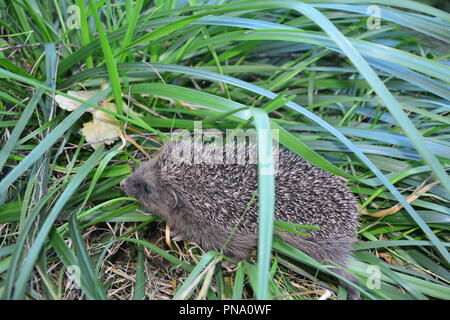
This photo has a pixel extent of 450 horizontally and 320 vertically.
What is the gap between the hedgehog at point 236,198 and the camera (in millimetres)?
3168

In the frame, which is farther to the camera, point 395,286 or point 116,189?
point 116,189

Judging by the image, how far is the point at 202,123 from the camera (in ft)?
10.6

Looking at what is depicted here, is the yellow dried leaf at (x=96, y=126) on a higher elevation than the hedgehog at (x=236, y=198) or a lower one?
higher

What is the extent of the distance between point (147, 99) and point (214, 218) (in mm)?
1298

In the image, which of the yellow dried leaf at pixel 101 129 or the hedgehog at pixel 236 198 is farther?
the yellow dried leaf at pixel 101 129

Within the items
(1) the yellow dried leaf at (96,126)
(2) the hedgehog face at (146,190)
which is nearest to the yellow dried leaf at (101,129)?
(1) the yellow dried leaf at (96,126)

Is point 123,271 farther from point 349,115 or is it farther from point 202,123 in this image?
point 349,115

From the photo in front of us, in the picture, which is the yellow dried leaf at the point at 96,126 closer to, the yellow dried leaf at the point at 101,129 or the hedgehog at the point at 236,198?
the yellow dried leaf at the point at 101,129

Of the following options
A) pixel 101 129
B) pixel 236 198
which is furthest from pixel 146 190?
pixel 236 198

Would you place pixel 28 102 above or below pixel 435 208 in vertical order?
above

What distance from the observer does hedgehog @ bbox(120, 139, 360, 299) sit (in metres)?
3.17

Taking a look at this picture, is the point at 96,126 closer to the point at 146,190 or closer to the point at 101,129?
the point at 101,129
